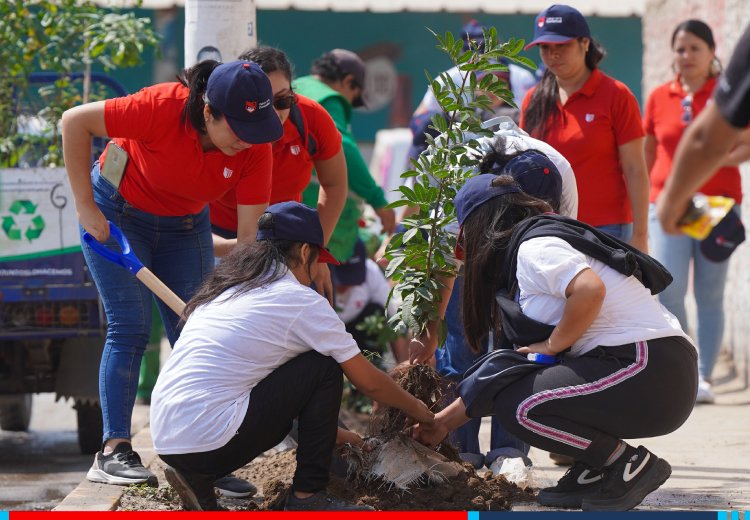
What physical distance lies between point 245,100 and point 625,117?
6.75 feet

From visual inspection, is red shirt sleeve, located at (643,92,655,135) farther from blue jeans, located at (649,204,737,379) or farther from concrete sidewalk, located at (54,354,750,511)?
concrete sidewalk, located at (54,354,750,511)

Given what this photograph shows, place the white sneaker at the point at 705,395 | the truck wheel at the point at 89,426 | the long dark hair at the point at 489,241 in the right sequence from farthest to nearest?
the white sneaker at the point at 705,395 < the truck wheel at the point at 89,426 < the long dark hair at the point at 489,241

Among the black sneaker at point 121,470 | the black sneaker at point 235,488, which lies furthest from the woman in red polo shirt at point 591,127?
the black sneaker at point 121,470

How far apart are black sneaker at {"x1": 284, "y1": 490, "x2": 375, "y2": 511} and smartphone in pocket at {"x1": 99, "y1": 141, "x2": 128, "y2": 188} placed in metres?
1.50

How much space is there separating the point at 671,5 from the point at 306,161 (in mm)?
6406

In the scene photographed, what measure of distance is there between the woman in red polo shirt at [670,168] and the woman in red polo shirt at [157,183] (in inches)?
132

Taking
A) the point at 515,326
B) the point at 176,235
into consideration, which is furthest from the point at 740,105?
the point at 176,235

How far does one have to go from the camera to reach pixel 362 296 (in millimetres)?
7820

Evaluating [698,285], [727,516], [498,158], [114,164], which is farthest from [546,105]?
[727,516]

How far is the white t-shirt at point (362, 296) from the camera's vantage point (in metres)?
7.75

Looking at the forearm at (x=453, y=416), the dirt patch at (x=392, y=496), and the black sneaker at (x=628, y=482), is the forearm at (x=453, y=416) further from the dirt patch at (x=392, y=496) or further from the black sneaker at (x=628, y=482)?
the black sneaker at (x=628, y=482)

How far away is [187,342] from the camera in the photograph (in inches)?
156

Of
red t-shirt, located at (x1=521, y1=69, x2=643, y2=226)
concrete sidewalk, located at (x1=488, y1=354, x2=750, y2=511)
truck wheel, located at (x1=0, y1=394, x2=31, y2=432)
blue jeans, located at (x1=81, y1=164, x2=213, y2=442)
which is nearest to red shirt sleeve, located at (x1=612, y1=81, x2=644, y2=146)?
red t-shirt, located at (x1=521, y1=69, x2=643, y2=226)

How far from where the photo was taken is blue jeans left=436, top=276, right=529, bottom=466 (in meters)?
4.93
